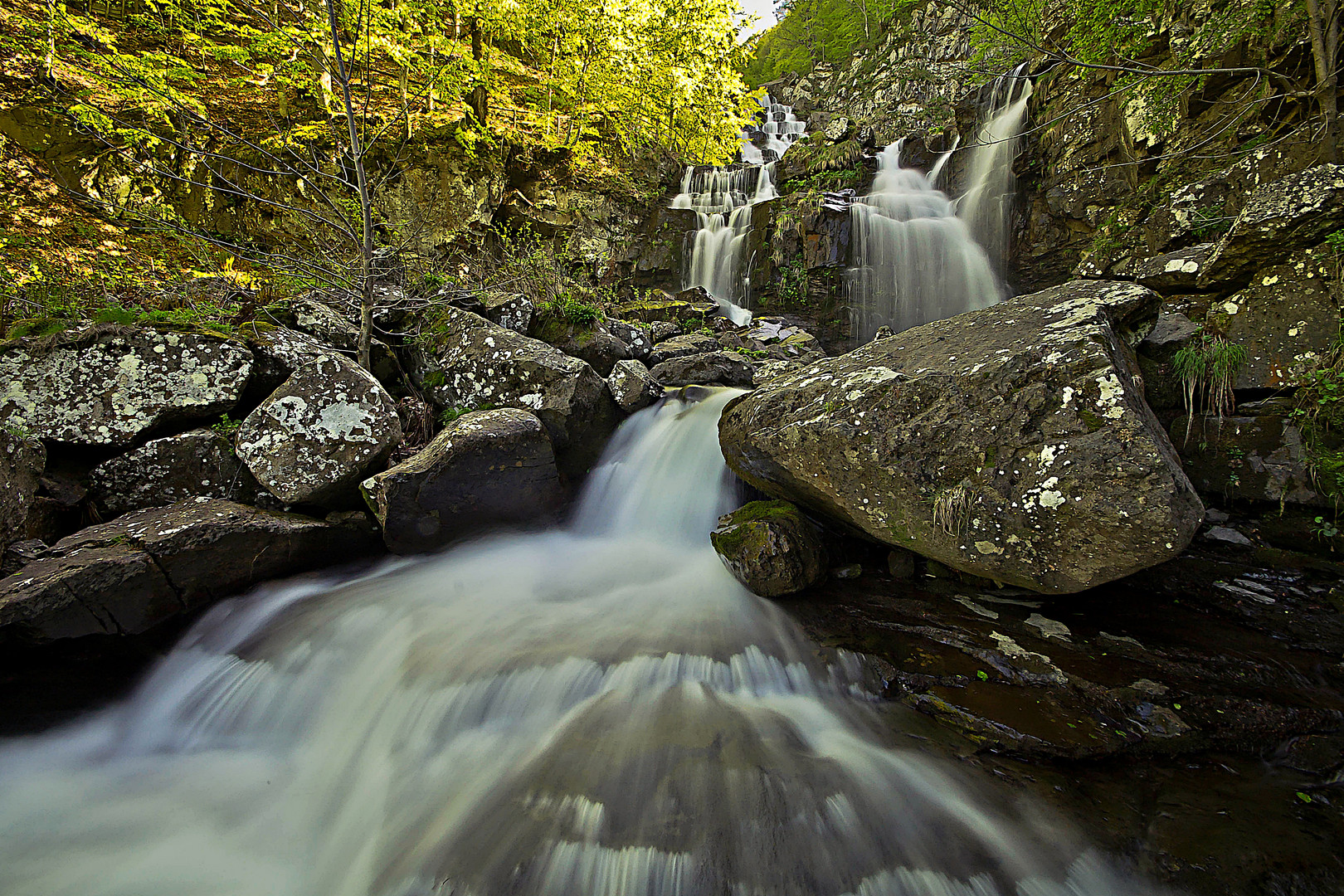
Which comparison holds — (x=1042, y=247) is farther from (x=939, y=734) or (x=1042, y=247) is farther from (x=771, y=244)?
(x=939, y=734)

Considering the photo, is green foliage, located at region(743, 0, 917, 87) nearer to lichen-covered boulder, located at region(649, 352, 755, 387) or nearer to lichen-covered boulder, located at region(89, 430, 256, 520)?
lichen-covered boulder, located at region(649, 352, 755, 387)

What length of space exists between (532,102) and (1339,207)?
13334mm

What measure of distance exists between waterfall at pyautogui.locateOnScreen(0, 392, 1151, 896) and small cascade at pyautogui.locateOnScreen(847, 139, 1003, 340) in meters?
8.15

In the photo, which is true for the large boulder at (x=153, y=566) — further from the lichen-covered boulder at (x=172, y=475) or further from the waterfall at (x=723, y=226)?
the waterfall at (x=723, y=226)

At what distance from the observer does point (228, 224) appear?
913 centimetres

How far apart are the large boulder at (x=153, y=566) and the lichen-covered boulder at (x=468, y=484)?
2.09ft

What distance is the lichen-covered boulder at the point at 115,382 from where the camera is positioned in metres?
3.57

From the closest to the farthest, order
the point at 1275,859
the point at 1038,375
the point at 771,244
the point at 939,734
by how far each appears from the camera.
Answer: the point at 1275,859 → the point at 939,734 → the point at 1038,375 → the point at 771,244

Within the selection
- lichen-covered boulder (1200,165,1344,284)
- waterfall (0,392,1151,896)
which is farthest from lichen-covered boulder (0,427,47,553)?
lichen-covered boulder (1200,165,1344,284)

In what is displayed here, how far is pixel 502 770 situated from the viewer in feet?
7.74

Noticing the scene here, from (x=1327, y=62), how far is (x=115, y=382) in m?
9.57

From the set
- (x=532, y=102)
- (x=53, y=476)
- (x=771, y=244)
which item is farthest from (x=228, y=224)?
(x=771, y=244)

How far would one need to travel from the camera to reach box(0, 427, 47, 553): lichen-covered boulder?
2975 millimetres

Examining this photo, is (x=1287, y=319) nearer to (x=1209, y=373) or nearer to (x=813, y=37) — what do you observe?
(x=1209, y=373)
